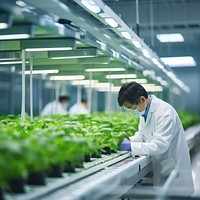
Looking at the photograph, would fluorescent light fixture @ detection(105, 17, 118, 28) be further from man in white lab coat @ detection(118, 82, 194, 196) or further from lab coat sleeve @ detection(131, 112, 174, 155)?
lab coat sleeve @ detection(131, 112, 174, 155)

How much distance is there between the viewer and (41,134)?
2.44 m

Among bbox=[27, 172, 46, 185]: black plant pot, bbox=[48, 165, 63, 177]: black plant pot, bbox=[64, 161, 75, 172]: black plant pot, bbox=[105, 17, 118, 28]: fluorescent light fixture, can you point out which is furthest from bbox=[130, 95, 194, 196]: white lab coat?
bbox=[27, 172, 46, 185]: black plant pot

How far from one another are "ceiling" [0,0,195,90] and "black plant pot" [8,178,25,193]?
0.63 m

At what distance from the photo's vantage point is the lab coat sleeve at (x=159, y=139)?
3822 mm

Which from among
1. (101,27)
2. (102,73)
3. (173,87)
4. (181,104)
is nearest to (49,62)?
(101,27)

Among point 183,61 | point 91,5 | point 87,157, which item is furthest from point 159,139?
point 183,61

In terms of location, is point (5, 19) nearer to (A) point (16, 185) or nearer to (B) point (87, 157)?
(A) point (16, 185)

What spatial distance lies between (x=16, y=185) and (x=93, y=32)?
356 cm

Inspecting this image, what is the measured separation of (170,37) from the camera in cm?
952

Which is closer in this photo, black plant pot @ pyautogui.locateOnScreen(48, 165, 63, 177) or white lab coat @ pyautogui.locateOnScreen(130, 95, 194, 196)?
black plant pot @ pyautogui.locateOnScreen(48, 165, 63, 177)

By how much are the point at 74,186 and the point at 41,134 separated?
0.33 m

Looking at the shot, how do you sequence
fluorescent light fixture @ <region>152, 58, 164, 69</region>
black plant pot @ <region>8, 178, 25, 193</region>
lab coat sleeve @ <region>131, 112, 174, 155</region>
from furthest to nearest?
fluorescent light fixture @ <region>152, 58, 164, 69</region>, lab coat sleeve @ <region>131, 112, 174, 155</region>, black plant pot @ <region>8, 178, 25, 193</region>

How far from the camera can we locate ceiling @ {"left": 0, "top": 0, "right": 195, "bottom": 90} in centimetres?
219

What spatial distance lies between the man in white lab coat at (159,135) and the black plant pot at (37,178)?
1.74 m
